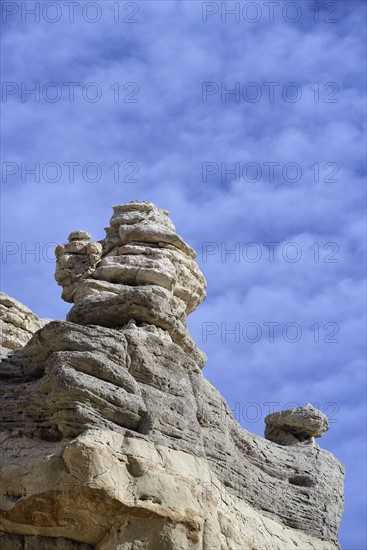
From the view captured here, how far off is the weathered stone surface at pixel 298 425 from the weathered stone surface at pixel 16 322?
18.1ft

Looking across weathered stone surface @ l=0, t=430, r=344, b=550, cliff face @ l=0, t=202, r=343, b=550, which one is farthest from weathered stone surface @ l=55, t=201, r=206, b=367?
weathered stone surface @ l=0, t=430, r=344, b=550

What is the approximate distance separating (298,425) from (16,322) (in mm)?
6385

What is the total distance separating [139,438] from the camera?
16.9 meters

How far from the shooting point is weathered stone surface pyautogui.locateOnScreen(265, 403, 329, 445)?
70.7 ft

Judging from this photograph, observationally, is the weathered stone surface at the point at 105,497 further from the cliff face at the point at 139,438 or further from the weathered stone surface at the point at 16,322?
the weathered stone surface at the point at 16,322

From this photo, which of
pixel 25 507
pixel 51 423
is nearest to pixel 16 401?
pixel 51 423

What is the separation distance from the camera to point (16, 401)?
1742cm

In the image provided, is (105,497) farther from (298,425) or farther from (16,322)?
(16,322)

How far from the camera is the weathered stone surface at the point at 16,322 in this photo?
79.5 feet

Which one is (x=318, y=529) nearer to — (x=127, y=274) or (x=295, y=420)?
(x=295, y=420)

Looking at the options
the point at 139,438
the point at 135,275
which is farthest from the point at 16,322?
the point at 139,438

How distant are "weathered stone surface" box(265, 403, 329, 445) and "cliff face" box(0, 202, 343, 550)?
0.08 feet

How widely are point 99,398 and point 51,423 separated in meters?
0.73

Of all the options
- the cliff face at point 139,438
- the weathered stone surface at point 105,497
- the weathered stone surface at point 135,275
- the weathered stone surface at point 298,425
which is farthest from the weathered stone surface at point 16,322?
the weathered stone surface at point 105,497
